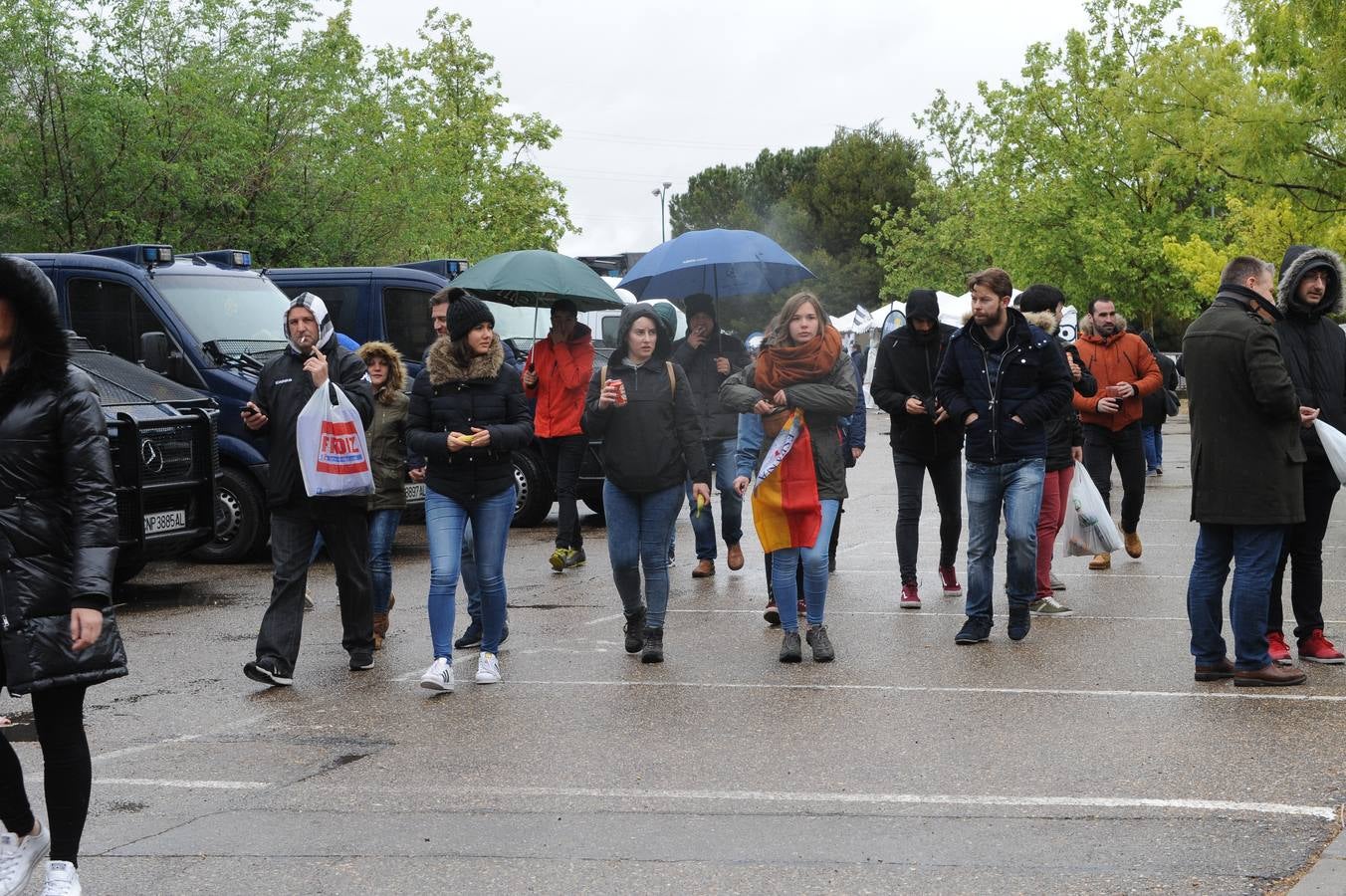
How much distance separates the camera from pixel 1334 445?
7406 millimetres

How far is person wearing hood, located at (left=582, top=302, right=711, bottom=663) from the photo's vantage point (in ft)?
26.9

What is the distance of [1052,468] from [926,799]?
4801mm

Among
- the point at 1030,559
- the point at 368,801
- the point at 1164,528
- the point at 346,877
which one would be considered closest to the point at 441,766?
the point at 368,801

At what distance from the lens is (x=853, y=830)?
524cm

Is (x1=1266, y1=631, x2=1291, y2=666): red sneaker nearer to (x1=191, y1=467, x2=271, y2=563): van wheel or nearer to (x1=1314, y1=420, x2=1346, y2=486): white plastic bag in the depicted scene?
(x1=1314, y1=420, x2=1346, y2=486): white plastic bag

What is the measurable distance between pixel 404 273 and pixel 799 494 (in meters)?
7.95

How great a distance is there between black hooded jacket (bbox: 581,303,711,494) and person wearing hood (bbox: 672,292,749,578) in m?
3.16

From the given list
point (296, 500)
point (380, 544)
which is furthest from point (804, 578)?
point (296, 500)

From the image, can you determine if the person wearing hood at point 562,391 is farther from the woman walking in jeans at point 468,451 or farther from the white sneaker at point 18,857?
the white sneaker at point 18,857

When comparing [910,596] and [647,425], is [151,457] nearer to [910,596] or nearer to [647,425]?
[647,425]

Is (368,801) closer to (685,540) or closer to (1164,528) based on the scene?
(685,540)

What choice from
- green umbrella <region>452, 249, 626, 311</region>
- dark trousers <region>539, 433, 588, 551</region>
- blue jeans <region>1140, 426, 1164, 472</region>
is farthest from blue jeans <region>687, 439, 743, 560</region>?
blue jeans <region>1140, 426, 1164, 472</region>

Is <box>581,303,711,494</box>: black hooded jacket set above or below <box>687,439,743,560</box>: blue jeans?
above

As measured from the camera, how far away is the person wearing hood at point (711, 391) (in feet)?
38.1
